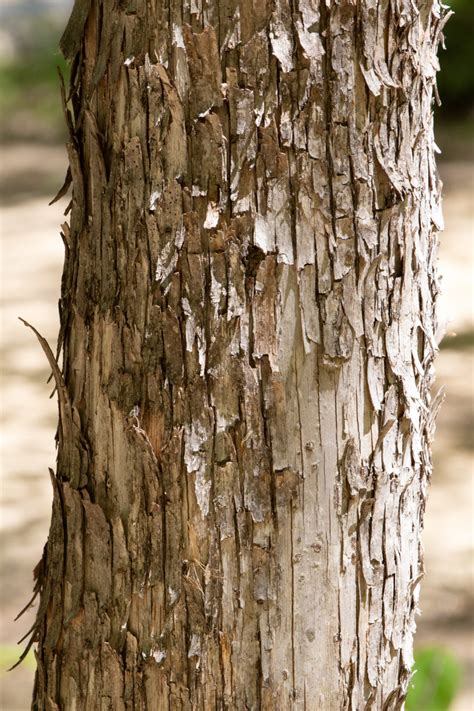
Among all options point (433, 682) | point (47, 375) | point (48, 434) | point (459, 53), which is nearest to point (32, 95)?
point (459, 53)

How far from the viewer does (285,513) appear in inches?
55.3

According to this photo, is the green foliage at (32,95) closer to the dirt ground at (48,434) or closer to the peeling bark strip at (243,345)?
the dirt ground at (48,434)

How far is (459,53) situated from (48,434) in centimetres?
735

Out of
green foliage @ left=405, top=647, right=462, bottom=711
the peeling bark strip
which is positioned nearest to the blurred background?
green foliage @ left=405, top=647, right=462, bottom=711

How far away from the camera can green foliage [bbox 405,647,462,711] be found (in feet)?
8.57

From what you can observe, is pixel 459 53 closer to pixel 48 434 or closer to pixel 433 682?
pixel 48 434

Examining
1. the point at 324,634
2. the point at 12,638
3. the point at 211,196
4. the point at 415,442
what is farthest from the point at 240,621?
the point at 12,638

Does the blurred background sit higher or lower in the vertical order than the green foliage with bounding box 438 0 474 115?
lower

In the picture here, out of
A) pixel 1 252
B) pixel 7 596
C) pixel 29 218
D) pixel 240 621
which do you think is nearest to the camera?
pixel 240 621

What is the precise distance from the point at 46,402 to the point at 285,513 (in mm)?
4682

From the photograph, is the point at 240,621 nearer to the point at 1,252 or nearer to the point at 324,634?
the point at 324,634

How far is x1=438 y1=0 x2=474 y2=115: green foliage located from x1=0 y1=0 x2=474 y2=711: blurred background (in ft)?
0.04

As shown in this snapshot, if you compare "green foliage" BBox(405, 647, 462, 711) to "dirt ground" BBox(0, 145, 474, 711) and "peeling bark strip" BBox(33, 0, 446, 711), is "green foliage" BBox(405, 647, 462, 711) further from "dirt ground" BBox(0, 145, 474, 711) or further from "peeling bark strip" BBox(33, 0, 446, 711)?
"peeling bark strip" BBox(33, 0, 446, 711)

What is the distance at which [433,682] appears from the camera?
8.66 feet
